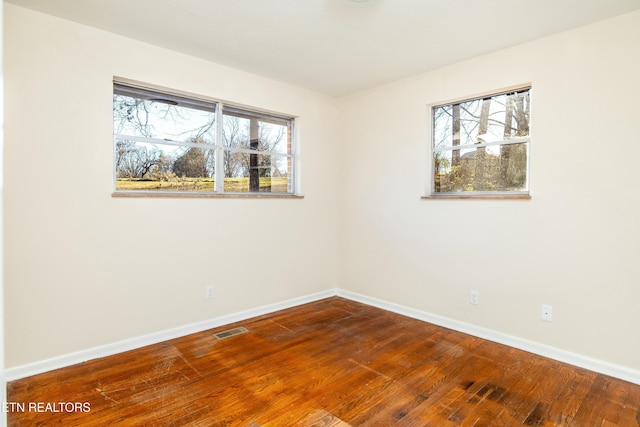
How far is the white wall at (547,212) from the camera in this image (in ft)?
8.01

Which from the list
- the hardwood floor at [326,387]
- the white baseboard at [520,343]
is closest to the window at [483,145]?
the white baseboard at [520,343]

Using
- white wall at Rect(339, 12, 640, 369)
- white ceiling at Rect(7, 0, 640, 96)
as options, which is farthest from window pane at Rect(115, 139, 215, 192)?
white wall at Rect(339, 12, 640, 369)

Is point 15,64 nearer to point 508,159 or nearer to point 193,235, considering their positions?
point 193,235

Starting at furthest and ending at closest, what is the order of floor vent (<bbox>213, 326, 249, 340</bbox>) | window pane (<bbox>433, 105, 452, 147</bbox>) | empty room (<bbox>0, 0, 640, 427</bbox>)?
window pane (<bbox>433, 105, 452, 147</bbox>) < floor vent (<bbox>213, 326, 249, 340</bbox>) < empty room (<bbox>0, 0, 640, 427</bbox>)

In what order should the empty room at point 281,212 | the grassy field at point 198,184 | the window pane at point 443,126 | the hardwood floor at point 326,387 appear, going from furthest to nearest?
the window pane at point 443,126
the grassy field at point 198,184
the empty room at point 281,212
the hardwood floor at point 326,387

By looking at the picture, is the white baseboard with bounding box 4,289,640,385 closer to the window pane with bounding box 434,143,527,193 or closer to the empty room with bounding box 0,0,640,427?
the empty room with bounding box 0,0,640,427

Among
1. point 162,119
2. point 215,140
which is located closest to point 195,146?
point 215,140

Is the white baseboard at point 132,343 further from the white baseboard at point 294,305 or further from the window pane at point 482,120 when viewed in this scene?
the window pane at point 482,120

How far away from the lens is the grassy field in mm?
2942

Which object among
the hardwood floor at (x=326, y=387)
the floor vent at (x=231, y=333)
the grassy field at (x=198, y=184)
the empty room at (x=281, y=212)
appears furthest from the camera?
the floor vent at (x=231, y=333)

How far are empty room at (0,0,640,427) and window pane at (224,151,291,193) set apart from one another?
0.09ft

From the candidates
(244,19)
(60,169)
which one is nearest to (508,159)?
(244,19)

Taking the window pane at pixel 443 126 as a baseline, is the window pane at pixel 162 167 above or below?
below

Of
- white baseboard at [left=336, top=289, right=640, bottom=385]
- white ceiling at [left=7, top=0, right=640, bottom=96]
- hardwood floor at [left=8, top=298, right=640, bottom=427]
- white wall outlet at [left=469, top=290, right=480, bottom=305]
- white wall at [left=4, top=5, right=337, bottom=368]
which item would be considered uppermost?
white ceiling at [left=7, top=0, right=640, bottom=96]
